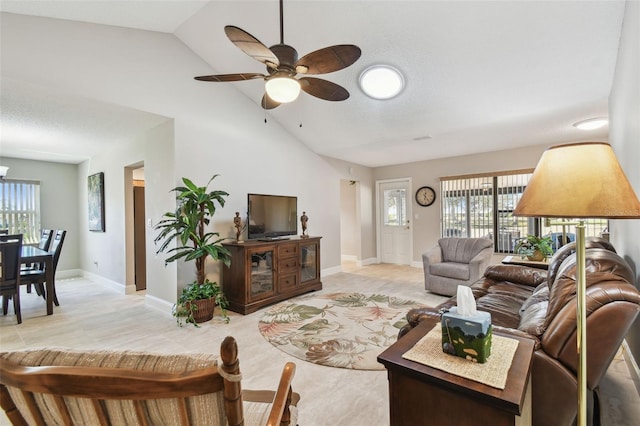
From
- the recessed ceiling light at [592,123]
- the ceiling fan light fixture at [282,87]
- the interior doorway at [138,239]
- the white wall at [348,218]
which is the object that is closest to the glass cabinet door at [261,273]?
the ceiling fan light fixture at [282,87]

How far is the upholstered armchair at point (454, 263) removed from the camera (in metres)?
4.03

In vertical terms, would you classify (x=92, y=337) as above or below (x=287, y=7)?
below

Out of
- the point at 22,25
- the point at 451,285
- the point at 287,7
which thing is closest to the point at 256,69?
the point at 287,7

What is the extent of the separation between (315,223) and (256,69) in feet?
9.41

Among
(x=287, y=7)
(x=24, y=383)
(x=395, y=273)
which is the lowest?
(x=395, y=273)

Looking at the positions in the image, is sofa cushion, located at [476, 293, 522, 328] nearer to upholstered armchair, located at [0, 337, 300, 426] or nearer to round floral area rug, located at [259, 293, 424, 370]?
round floral area rug, located at [259, 293, 424, 370]

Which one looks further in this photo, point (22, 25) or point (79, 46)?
point (79, 46)

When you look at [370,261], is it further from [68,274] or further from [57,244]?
[68,274]

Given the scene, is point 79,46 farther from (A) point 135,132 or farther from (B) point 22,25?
(A) point 135,132

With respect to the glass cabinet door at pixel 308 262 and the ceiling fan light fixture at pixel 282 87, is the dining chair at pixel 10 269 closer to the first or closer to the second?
the glass cabinet door at pixel 308 262

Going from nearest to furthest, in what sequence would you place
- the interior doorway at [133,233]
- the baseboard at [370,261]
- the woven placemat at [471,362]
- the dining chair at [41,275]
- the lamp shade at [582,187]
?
the lamp shade at [582,187] < the woven placemat at [471,362] < the dining chair at [41,275] < the interior doorway at [133,233] < the baseboard at [370,261]

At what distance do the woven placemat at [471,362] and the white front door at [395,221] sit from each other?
551 cm

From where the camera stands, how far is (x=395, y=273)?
587 centimetres

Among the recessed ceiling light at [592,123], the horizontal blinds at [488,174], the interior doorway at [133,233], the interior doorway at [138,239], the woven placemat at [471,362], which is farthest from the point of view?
the horizontal blinds at [488,174]
